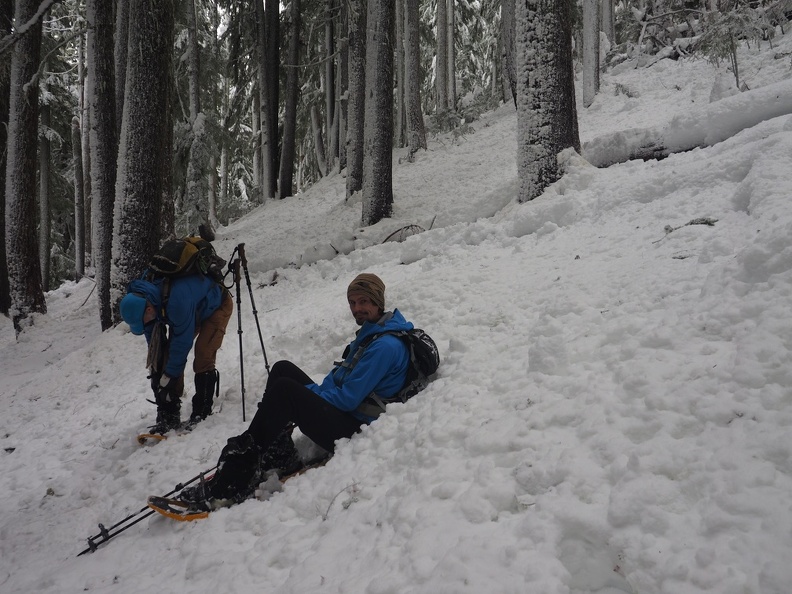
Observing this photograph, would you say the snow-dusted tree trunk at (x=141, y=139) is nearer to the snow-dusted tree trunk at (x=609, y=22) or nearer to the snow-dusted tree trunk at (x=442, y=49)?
the snow-dusted tree trunk at (x=442, y=49)

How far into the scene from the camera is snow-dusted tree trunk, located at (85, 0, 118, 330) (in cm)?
922

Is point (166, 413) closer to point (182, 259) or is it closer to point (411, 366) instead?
point (182, 259)

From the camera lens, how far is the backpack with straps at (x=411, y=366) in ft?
11.4

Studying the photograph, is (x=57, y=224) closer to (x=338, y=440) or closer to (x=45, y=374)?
(x=45, y=374)

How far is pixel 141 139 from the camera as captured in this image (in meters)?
7.86

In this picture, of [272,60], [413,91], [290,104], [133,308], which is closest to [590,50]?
[413,91]

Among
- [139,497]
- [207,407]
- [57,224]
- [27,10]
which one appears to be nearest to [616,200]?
[207,407]

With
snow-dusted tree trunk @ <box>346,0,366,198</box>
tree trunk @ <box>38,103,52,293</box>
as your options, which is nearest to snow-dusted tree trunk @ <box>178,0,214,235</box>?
snow-dusted tree trunk @ <box>346,0,366,198</box>

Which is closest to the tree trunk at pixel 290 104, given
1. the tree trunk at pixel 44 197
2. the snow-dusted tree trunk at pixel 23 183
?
the snow-dusted tree trunk at pixel 23 183

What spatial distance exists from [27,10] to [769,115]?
1245 centimetres

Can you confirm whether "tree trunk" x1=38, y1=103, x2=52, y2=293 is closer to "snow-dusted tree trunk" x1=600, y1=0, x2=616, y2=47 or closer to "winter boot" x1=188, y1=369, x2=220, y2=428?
"winter boot" x1=188, y1=369, x2=220, y2=428

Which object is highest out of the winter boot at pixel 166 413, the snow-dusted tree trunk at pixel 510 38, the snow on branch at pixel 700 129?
the snow-dusted tree trunk at pixel 510 38

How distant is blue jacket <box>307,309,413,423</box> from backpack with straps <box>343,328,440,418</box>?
0.04 m

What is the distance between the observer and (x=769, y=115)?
5.46m
